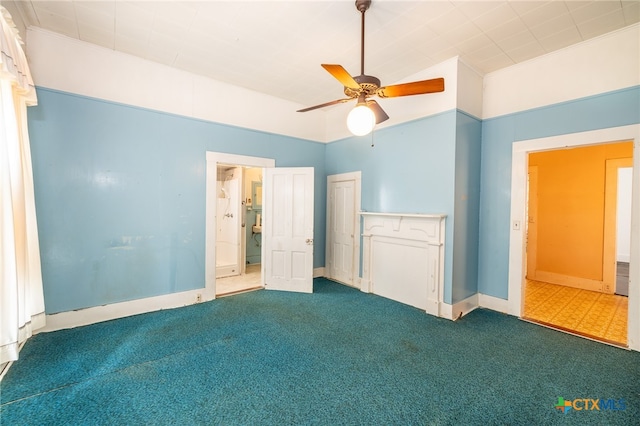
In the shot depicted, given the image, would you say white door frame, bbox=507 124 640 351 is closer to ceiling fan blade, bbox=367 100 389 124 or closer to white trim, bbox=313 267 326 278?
ceiling fan blade, bbox=367 100 389 124

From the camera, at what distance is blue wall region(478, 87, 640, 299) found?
3180 millimetres

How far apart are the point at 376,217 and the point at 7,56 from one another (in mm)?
4228

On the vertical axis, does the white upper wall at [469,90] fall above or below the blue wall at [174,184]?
above

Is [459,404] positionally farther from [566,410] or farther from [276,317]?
[276,317]

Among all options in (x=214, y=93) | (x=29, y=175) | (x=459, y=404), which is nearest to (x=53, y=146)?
(x=29, y=175)

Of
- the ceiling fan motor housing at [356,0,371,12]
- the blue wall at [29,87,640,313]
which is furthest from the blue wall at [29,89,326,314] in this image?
the ceiling fan motor housing at [356,0,371,12]

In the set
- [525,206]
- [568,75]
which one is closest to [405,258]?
[525,206]

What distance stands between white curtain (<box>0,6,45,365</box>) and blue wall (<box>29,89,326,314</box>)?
1.80ft

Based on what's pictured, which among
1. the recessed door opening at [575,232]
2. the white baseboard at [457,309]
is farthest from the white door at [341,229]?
the recessed door opening at [575,232]

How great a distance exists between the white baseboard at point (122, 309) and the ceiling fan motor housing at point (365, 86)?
3417 millimetres

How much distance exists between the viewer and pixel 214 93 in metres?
4.18

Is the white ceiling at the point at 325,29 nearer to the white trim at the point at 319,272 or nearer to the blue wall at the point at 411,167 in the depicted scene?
the blue wall at the point at 411,167

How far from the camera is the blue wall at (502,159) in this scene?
318 cm

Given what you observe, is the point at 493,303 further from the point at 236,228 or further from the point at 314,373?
the point at 236,228
